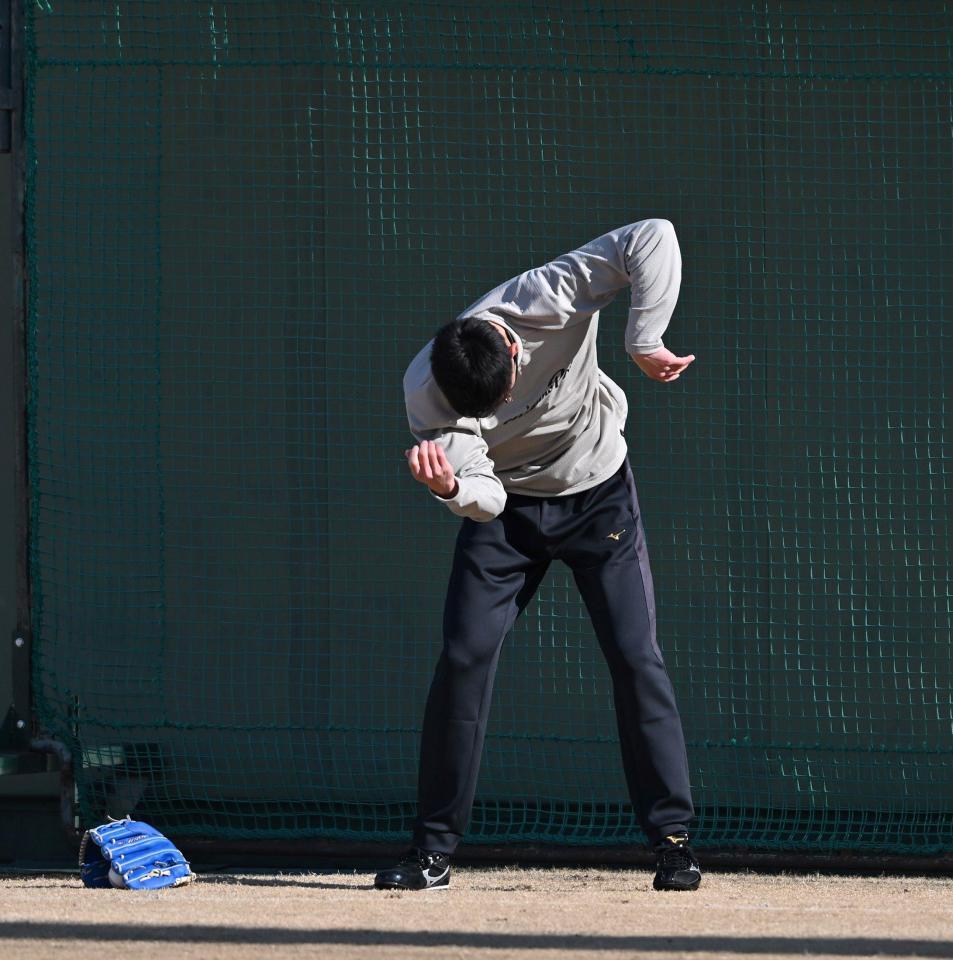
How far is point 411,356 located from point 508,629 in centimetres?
174

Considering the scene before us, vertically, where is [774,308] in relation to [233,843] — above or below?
above

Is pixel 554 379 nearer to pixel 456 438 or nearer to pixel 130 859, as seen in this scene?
pixel 456 438

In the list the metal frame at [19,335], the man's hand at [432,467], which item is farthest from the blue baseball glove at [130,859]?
the man's hand at [432,467]

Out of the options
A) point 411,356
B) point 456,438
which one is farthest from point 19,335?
point 456,438

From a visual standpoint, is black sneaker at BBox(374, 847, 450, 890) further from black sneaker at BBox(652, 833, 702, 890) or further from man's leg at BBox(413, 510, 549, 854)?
black sneaker at BBox(652, 833, 702, 890)

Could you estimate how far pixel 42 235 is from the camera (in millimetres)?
5605

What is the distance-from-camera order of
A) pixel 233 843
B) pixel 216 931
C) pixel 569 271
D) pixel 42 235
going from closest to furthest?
pixel 216 931, pixel 569 271, pixel 233 843, pixel 42 235

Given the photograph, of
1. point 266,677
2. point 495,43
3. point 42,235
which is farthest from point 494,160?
point 266,677

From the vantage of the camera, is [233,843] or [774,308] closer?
[233,843]

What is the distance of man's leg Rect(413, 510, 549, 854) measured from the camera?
432cm

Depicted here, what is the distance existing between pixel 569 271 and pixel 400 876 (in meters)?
1.65

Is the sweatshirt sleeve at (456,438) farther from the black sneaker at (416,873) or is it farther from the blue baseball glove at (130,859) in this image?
the blue baseball glove at (130,859)

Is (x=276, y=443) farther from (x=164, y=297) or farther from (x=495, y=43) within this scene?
(x=495, y=43)

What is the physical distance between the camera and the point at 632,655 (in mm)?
4363
